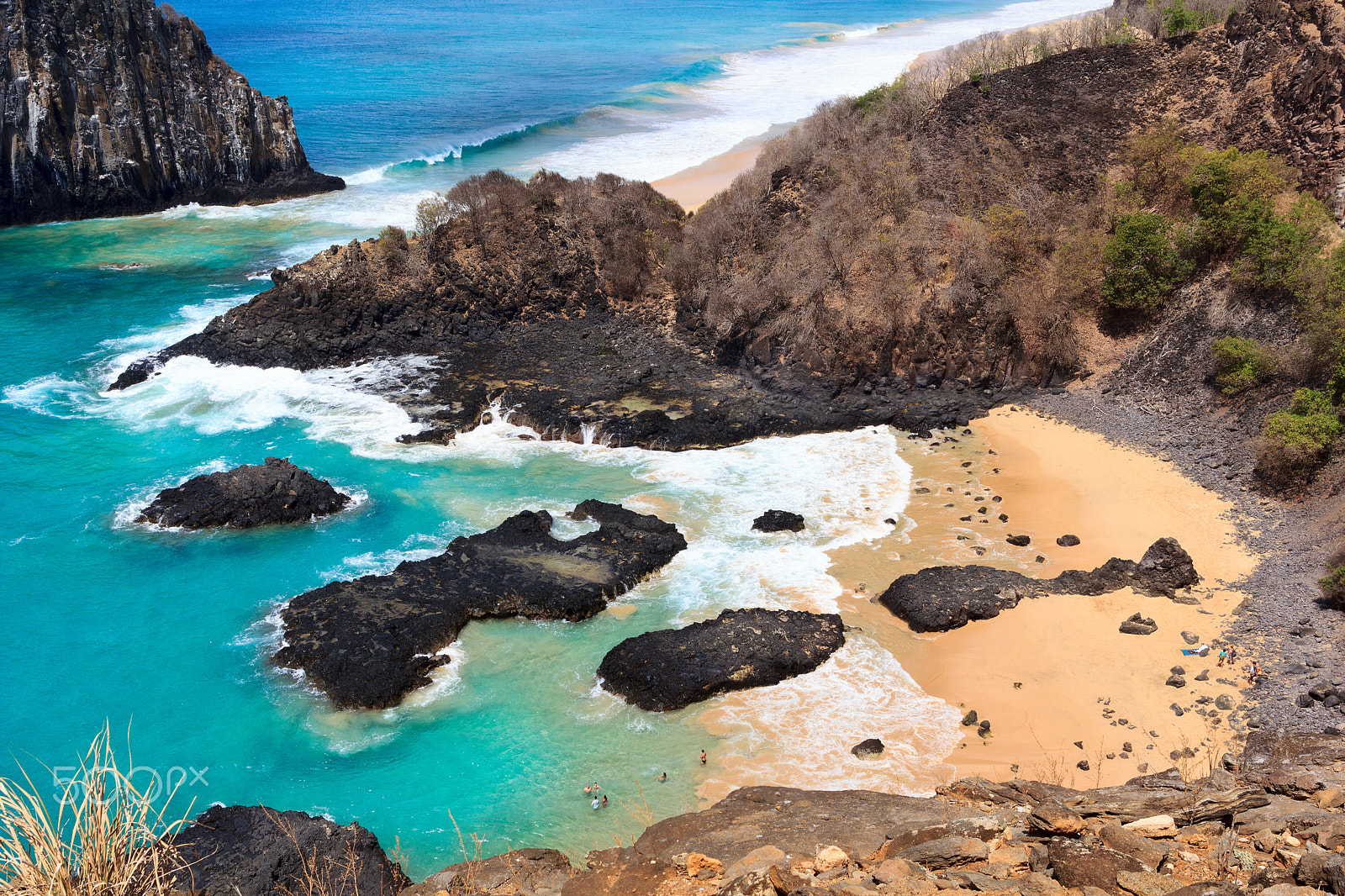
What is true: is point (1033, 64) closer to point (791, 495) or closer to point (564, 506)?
point (791, 495)

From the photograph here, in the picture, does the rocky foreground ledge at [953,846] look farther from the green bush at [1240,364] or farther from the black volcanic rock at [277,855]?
the green bush at [1240,364]

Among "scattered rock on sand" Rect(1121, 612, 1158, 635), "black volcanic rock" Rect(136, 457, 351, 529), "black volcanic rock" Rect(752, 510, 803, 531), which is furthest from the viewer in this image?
"black volcanic rock" Rect(136, 457, 351, 529)

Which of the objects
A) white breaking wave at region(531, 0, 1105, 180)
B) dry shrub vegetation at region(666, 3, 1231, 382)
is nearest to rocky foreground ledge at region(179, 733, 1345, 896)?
dry shrub vegetation at region(666, 3, 1231, 382)

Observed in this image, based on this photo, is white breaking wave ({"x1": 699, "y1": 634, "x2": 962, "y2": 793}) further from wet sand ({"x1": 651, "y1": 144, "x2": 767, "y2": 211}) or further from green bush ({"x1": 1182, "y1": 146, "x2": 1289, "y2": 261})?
wet sand ({"x1": 651, "y1": 144, "x2": 767, "y2": 211})

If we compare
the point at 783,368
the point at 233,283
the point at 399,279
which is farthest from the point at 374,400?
the point at 233,283

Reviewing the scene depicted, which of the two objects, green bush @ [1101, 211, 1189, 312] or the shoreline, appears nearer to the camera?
green bush @ [1101, 211, 1189, 312]

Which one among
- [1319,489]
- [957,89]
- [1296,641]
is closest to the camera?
[1296,641]
